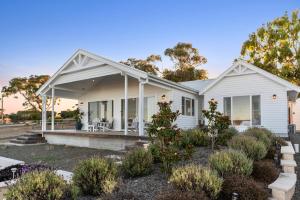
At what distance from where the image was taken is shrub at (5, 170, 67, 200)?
144 inches

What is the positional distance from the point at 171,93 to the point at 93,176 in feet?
32.8

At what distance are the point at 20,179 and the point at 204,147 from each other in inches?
237

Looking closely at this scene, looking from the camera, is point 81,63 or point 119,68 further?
point 81,63

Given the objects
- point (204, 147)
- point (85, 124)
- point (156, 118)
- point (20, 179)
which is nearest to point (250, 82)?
point (204, 147)

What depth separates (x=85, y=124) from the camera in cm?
1862

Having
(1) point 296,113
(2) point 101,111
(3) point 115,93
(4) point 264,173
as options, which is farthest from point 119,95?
(1) point 296,113

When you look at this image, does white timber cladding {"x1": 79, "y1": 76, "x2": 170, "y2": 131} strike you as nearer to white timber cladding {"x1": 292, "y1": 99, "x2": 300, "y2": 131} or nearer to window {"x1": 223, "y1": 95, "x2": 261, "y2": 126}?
window {"x1": 223, "y1": 95, "x2": 261, "y2": 126}

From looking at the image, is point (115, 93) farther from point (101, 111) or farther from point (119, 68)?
point (119, 68)

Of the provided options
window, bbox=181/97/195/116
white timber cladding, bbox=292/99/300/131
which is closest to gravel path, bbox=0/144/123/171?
window, bbox=181/97/195/116

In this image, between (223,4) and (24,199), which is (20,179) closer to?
(24,199)

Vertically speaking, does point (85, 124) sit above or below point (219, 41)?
below

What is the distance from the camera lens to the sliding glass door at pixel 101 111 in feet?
56.2

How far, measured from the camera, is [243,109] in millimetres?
14234

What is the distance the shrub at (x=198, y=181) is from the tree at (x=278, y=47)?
22361 mm
